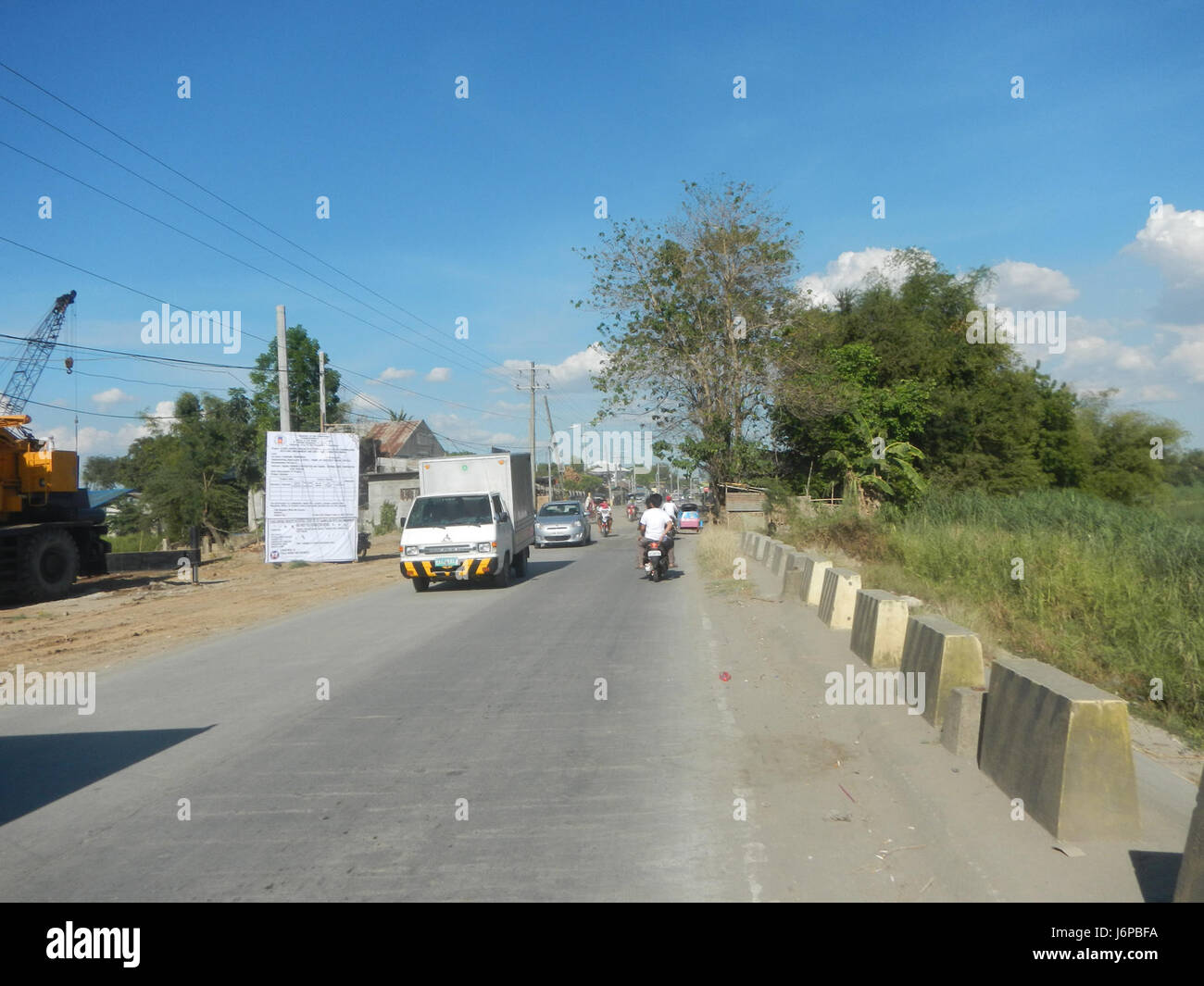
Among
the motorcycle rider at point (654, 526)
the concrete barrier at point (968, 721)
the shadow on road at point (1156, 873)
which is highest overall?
the motorcycle rider at point (654, 526)

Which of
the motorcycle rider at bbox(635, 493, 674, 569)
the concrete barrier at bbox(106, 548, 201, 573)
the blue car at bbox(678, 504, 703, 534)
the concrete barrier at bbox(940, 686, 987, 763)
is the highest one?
the motorcycle rider at bbox(635, 493, 674, 569)

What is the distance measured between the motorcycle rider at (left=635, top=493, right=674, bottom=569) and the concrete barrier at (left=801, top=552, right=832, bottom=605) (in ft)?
17.5

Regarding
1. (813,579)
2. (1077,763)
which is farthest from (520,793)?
(813,579)

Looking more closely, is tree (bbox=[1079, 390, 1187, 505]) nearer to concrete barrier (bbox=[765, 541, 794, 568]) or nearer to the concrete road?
concrete barrier (bbox=[765, 541, 794, 568])

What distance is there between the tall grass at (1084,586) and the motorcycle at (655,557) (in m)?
4.50

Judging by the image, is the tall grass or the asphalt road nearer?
the asphalt road

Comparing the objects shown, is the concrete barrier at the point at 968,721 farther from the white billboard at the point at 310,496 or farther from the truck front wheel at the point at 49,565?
the white billboard at the point at 310,496

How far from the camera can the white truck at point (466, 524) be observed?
59.9 ft

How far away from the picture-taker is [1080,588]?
11461 millimetres

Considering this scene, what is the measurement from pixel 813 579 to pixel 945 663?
736 cm

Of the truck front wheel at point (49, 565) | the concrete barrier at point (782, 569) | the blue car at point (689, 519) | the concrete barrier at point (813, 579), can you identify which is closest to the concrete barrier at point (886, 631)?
the concrete barrier at point (813, 579)

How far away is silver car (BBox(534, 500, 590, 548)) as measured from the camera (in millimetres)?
33688

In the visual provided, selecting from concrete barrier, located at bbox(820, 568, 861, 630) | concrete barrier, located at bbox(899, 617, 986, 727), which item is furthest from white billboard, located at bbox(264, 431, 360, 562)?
concrete barrier, located at bbox(899, 617, 986, 727)

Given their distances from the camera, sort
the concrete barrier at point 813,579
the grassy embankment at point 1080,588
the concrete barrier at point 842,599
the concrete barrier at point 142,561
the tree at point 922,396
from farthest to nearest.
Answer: the tree at point 922,396
the concrete barrier at point 142,561
the concrete barrier at point 813,579
the concrete barrier at point 842,599
the grassy embankment at point 1080,588
